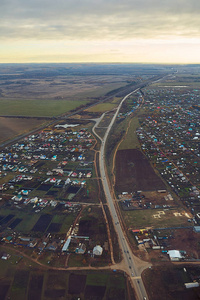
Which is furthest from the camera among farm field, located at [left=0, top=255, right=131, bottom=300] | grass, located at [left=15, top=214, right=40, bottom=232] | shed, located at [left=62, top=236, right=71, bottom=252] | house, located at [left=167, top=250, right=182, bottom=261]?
grass, located at [left=15, top=214, right=40, bottom=232]

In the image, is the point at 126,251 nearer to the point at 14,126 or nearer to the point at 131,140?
the point at 131,140

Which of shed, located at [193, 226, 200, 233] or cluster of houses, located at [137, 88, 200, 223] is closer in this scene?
shed, located at [193, 226, 200, 233]

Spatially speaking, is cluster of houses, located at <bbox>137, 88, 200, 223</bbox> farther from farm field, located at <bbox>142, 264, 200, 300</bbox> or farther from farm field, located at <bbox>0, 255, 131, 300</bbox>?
farm field, located at <bbox>0, 255, 131, 300</bbox>

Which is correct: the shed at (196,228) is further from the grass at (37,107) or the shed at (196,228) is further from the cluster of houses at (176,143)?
the grass at (37,107)

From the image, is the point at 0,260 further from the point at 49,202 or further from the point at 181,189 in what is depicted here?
the point at 181,189

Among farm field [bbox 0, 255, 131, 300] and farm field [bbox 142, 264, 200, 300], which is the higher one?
farm field [bbox 142, 264, 200, 300]

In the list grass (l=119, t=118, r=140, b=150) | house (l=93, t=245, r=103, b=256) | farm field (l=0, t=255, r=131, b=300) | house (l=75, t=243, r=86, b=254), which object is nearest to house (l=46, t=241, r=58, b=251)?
farm field (l=0, t=255, r=131, b=300)
